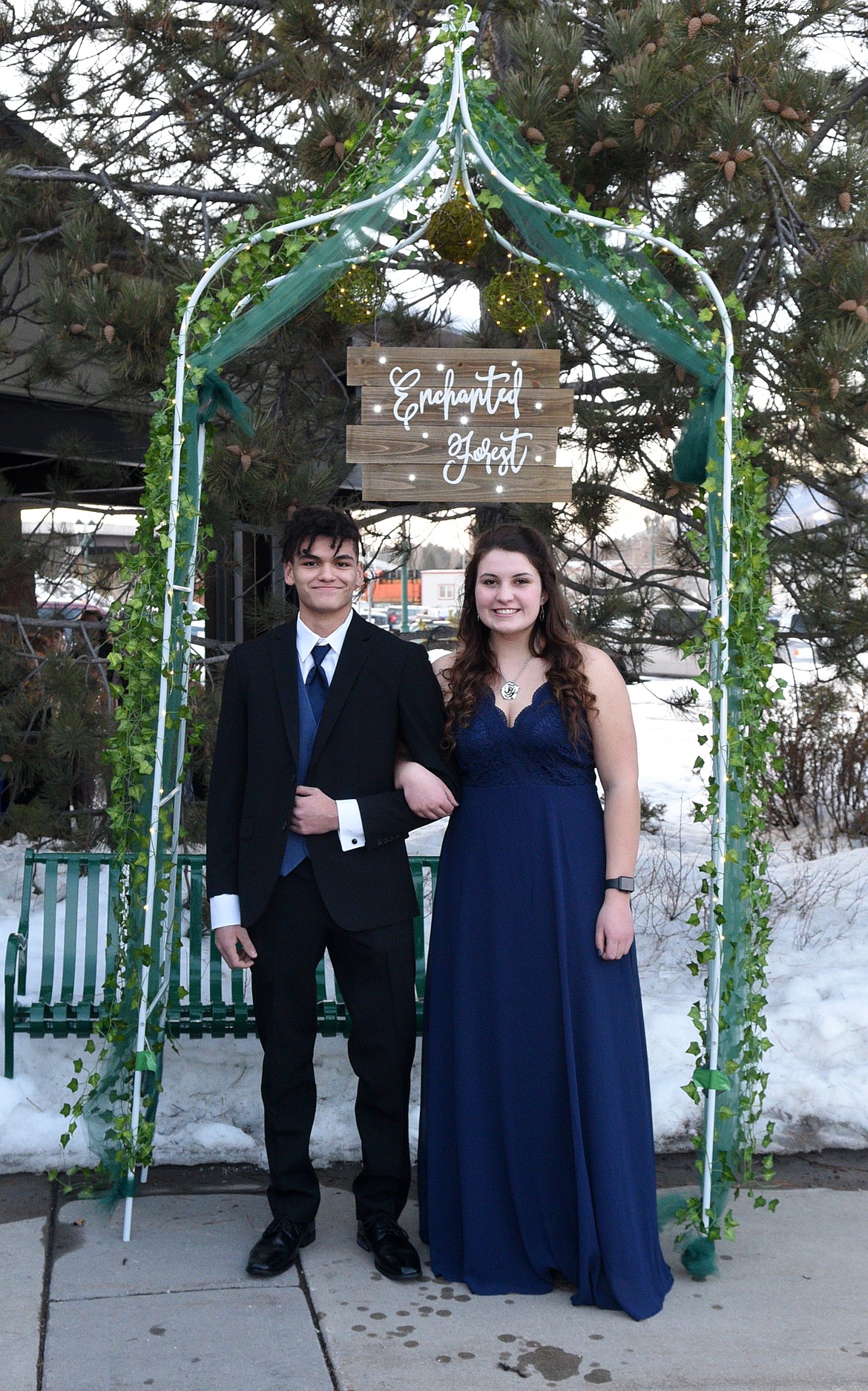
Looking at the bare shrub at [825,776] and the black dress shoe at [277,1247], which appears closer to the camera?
the black dress shoe at [277,1247]

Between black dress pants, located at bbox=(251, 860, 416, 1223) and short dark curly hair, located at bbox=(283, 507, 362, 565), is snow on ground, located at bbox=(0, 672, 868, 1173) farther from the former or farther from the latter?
short dark curly hair, located at bbox=(283, 507, 362, 565)

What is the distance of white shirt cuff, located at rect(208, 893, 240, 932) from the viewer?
329cm

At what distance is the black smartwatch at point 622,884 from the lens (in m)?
3.21

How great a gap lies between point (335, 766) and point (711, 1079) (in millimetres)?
1277

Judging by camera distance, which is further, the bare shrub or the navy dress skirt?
the bare shrub

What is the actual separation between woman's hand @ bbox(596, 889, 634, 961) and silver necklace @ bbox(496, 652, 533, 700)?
0.56m

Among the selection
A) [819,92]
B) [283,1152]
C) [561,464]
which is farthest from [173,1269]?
[819,92]

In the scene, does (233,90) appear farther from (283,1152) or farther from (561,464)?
(283,1152)

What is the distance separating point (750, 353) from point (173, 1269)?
147 inches

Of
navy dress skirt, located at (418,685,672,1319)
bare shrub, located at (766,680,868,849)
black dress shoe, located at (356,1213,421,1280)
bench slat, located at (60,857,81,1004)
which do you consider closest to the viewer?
navy dress skirt, located at (418,685,672,1319)

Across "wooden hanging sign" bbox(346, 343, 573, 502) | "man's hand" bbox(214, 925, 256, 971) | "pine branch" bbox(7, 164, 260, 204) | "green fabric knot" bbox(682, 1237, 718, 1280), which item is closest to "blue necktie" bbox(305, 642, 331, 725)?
"man's hand" bbox(214, 925, 256, 971)

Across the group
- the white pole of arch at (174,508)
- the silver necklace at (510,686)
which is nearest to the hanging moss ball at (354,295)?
the white pole of arch at (174,508)

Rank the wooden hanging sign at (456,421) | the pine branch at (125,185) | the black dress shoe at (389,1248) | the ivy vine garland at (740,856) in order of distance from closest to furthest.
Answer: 1. the black dress shoe at (389,1248)
2. the ivy vine garland at (740,856)
3. the wooden hanging sign at (456,421)
4. the pine branch at (125,185)

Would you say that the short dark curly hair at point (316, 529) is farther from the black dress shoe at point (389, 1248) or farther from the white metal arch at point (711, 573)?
the black dress shoe at point (389, 1248)
